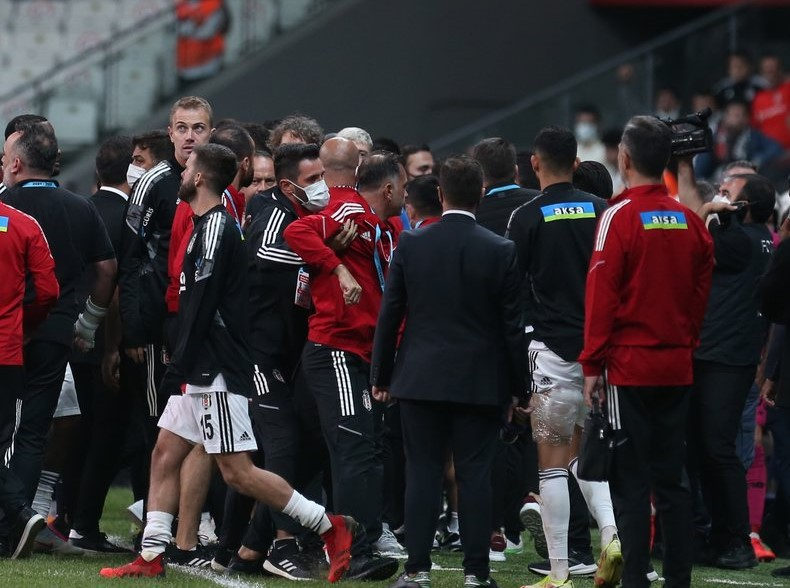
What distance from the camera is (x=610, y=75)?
57.2 feet

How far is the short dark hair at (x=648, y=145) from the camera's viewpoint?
6.63 m

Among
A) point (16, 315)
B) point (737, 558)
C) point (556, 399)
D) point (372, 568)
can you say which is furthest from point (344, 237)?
point (737, 558)

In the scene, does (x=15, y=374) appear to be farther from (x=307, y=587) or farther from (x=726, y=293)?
(x=726, y=293)

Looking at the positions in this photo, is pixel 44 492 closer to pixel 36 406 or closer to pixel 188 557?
pixel 36 406

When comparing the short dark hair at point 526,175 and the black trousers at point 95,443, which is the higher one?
the short dark hair at point 526,175

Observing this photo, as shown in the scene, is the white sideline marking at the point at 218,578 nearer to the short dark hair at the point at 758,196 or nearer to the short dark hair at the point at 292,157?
the short dark hair at the point at 292,157

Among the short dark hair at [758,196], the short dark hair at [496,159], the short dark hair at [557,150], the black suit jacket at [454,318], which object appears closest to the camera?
the black suit jacket at [454,318]

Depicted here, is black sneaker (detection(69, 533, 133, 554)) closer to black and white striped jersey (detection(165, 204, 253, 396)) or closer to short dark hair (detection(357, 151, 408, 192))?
black and white striped jersey (detection(165, 204, 253, 396))

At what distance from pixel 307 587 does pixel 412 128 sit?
43.9 feet

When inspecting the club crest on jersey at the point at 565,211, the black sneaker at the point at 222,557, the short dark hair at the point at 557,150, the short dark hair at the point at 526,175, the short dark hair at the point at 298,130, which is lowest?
the black sneaker at the point at 222,557

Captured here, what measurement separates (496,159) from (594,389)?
2.34 m

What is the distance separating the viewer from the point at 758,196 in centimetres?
908

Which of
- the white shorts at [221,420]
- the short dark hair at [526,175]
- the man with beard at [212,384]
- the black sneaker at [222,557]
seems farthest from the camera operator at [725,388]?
the white shorts at [221,420]

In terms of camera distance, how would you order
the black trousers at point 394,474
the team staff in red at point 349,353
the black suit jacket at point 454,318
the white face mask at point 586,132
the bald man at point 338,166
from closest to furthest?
the black suit jacket at point 454,318 < the team staff in red at point 349,353 < the bald man at point 338,166 < the black trousers at point 394,474 < the white face mask at point 586,132
